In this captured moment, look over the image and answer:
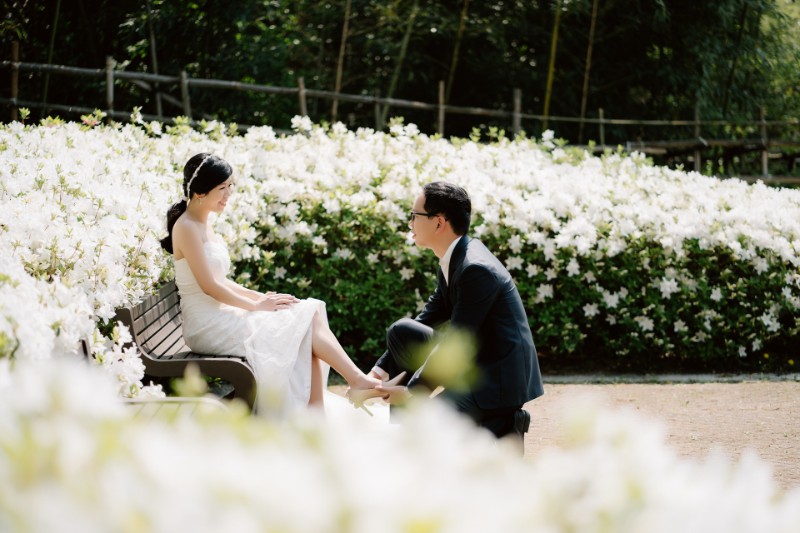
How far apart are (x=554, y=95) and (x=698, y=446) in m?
12.3

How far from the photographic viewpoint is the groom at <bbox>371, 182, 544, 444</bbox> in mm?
3418

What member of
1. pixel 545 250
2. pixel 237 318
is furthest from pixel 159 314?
pixel 545 250

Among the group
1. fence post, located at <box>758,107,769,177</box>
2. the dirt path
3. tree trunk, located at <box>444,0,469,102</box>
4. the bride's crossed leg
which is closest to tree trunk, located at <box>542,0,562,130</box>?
tree trunk, located at <box>444,0,469,102</box>

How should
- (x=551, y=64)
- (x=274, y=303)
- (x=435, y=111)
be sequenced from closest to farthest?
(x=274, y=303)
(x=435, y=111)
(x=551, y=64)

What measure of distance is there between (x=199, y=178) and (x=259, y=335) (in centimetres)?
87

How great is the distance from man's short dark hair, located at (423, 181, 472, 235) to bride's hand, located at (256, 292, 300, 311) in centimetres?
105

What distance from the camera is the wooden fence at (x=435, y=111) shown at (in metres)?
10.4

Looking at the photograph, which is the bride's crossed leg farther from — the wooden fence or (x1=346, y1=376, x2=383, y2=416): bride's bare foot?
the wooden fence

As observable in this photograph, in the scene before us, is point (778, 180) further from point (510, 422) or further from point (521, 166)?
point (510, 422)

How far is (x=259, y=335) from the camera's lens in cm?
406

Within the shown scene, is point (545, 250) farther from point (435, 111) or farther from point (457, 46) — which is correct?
point (457, 46)

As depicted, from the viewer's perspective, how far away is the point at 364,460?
90 centimetres

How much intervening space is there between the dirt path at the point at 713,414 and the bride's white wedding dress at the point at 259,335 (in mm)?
1236

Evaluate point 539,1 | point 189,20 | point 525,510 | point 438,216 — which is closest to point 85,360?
point 438,216
